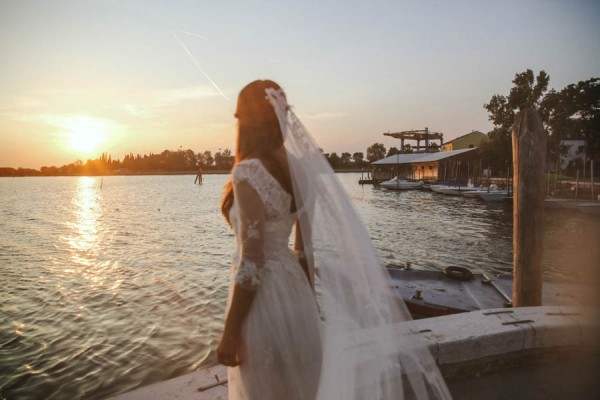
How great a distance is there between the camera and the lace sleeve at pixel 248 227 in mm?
1728

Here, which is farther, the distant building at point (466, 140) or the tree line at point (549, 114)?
the distant building at point (466, 140)

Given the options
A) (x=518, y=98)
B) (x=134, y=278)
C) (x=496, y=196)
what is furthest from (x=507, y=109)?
(x=134, y=278)

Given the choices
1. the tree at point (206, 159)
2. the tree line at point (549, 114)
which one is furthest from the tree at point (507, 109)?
the tree at point (206, 159)

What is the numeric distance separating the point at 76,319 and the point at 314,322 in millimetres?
8871

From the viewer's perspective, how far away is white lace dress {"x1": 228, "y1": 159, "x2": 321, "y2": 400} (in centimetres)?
176

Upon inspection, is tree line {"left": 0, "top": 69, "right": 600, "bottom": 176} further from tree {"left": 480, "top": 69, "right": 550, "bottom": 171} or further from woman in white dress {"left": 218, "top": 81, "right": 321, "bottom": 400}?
woman in white dress {"left": 218, "top": 81, "right": 321, "bottom": 400}

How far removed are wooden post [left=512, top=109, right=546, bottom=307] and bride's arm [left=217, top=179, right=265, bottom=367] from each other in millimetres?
4443

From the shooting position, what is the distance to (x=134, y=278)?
1214 centimetres

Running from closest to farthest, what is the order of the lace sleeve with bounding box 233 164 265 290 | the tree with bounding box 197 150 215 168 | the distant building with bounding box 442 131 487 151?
the lace sleeve with bounding box 233 164 265 290
the distant building with bounding box 442 131 487 151
the tree with bounding box 197 150 215 168

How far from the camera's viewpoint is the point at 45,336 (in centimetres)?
784

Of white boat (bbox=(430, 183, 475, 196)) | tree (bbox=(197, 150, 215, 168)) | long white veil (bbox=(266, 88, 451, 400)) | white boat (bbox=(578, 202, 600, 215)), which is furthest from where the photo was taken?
tree (bbox=(197, 150, 215, 168))

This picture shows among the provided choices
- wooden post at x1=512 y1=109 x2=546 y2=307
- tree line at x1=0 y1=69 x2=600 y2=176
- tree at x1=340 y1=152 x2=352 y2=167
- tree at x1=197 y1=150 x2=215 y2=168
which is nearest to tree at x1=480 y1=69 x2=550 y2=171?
tree line at x1=0 y1=69 x2=600 y2=176

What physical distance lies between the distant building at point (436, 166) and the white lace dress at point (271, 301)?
163 ft

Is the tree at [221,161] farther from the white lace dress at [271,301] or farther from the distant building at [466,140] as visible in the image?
the white lace dress at [271,301]
